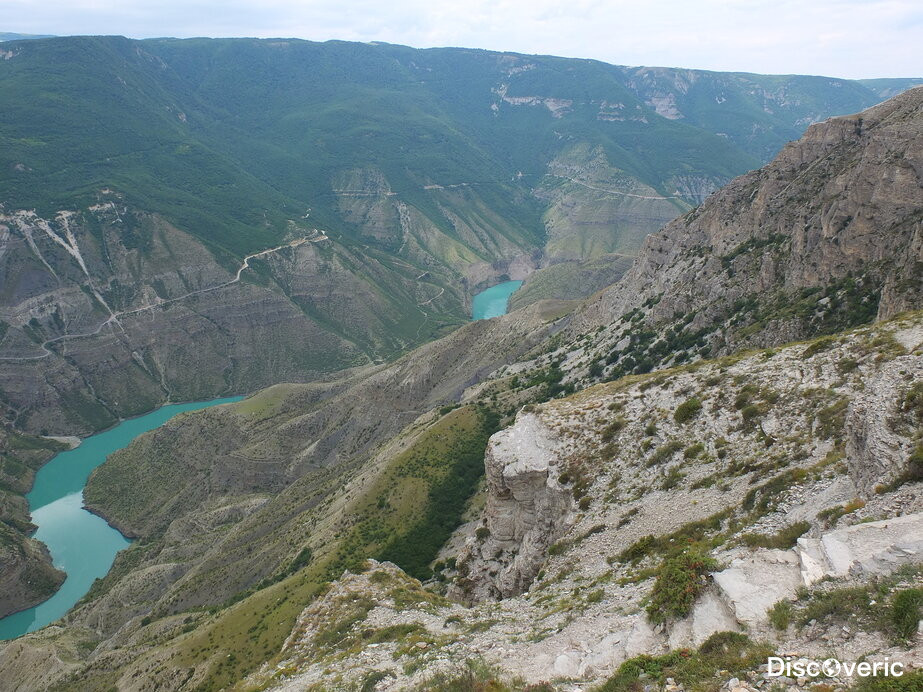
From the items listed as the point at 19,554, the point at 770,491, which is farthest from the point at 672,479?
the point at 19,554

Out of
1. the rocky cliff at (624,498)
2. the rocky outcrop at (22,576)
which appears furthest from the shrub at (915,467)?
Result: the rocky outcrop at (22,576)

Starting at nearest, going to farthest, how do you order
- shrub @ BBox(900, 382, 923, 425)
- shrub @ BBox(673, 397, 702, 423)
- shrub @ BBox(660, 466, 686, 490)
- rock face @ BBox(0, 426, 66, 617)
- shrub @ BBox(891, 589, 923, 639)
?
shrub @ BBox(891, 589, 923, 639), shrub @ BBox(900, 382, 923, 425), shrub @ BBox(660, 466, 686, 490), shrub @ BBox(673, 397, 702, 423), rock face @ BBox(0, 426, 66, 617)

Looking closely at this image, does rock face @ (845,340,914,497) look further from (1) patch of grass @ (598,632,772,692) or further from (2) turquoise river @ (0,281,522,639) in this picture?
(2) turquoise river @ (0,281,522,639)

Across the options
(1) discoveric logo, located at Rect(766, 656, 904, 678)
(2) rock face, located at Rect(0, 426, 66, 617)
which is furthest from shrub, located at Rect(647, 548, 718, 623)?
(2) rock face, located at Rect(0, 426, 66, 617)

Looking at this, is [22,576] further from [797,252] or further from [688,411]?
[797,252]

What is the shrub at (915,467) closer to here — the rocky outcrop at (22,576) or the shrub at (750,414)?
the shrub at (750,414)

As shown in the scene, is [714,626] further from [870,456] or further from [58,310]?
[58,310]

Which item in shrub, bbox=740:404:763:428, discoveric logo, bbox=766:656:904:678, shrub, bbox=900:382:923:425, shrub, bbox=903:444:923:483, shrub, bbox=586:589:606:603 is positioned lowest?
shrub, bbox=586:589:606:603
